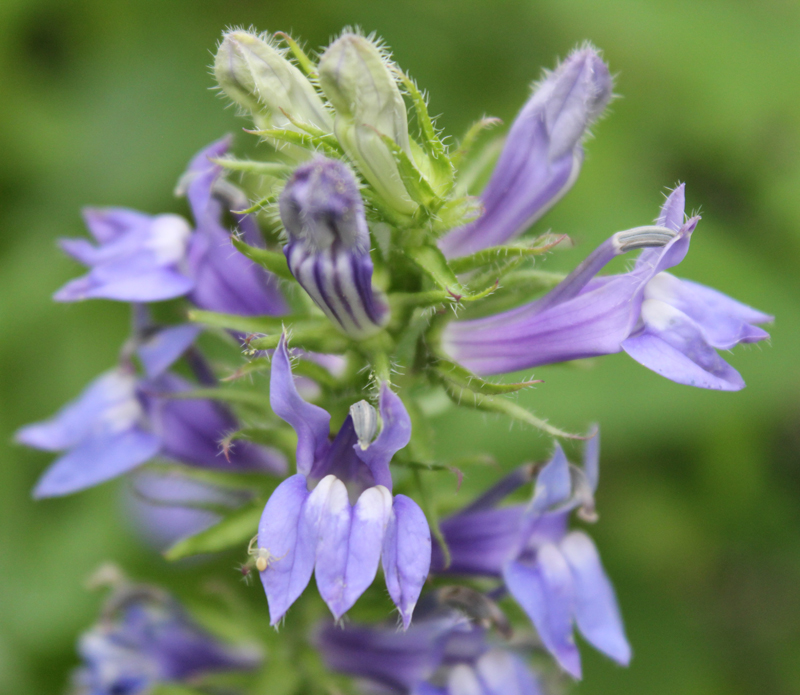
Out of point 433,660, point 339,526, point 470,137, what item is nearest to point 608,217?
point 470,137

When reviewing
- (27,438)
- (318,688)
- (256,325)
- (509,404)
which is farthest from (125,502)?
(509,404)

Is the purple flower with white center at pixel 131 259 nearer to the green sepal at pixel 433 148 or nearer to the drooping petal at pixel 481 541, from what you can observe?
the green sepal at pixel 433 148

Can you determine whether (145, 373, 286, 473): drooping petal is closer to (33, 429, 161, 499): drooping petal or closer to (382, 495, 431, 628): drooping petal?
(33, 429, 161, 499): drooping petal

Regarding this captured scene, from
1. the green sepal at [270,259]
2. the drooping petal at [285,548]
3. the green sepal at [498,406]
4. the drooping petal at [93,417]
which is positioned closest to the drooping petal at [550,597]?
the green sepal at [498,406]

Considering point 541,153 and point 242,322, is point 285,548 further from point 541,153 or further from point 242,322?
point 541,153

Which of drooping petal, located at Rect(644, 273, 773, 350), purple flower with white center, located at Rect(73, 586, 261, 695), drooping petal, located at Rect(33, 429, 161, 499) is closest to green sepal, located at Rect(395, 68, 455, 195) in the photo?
drooping petal, located at Rect(644, 273, 773, 350)

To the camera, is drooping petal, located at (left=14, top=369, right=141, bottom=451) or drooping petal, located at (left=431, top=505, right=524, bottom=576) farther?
drooping petal, located at (left=14, top=369, right=141, bottom=451)

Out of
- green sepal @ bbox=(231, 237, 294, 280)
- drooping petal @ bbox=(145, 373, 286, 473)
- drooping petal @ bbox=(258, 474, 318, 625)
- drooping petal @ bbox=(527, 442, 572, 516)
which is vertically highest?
green sepal @ bbox=(231, 237, 294, 280)

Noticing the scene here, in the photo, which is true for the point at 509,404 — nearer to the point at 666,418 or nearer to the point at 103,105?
the point at 666,418
